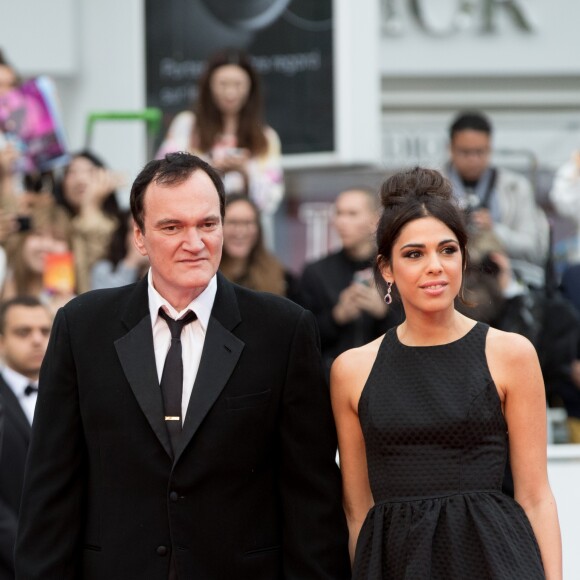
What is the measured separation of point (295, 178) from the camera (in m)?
9.78

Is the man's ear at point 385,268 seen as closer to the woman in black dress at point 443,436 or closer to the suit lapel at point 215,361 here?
the woman in black dress at point 443,436

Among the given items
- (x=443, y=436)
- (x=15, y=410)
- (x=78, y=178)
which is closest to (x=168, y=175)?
(x=443, y=436)

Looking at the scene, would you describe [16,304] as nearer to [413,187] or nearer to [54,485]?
[54,485]

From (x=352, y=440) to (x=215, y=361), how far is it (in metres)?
0.45

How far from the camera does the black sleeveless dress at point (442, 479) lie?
12.9ft

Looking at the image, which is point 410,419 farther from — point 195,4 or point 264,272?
point 195,4

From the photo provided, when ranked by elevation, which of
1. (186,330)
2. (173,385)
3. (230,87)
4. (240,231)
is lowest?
(173,385)

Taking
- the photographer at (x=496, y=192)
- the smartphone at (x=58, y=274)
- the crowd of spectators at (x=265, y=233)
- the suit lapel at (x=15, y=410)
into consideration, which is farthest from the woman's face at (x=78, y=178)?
the suit lapel at (x=15, y=410)

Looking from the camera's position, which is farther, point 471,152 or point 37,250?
point 471,152

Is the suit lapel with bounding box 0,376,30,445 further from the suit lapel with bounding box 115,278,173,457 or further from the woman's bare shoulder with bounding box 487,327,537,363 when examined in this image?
the woman's bare shoulder with bounding box 487,327,537,363

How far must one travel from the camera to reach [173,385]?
4.12 meters

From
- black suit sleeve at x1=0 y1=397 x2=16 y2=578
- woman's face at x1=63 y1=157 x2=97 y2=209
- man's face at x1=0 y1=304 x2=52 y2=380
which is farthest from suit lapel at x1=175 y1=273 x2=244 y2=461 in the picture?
woman's face at x1=63 y1=157 x2=97 y2=209

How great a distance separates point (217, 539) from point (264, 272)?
11.0 ft

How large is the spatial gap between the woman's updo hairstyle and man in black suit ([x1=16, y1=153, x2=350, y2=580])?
321 mm
